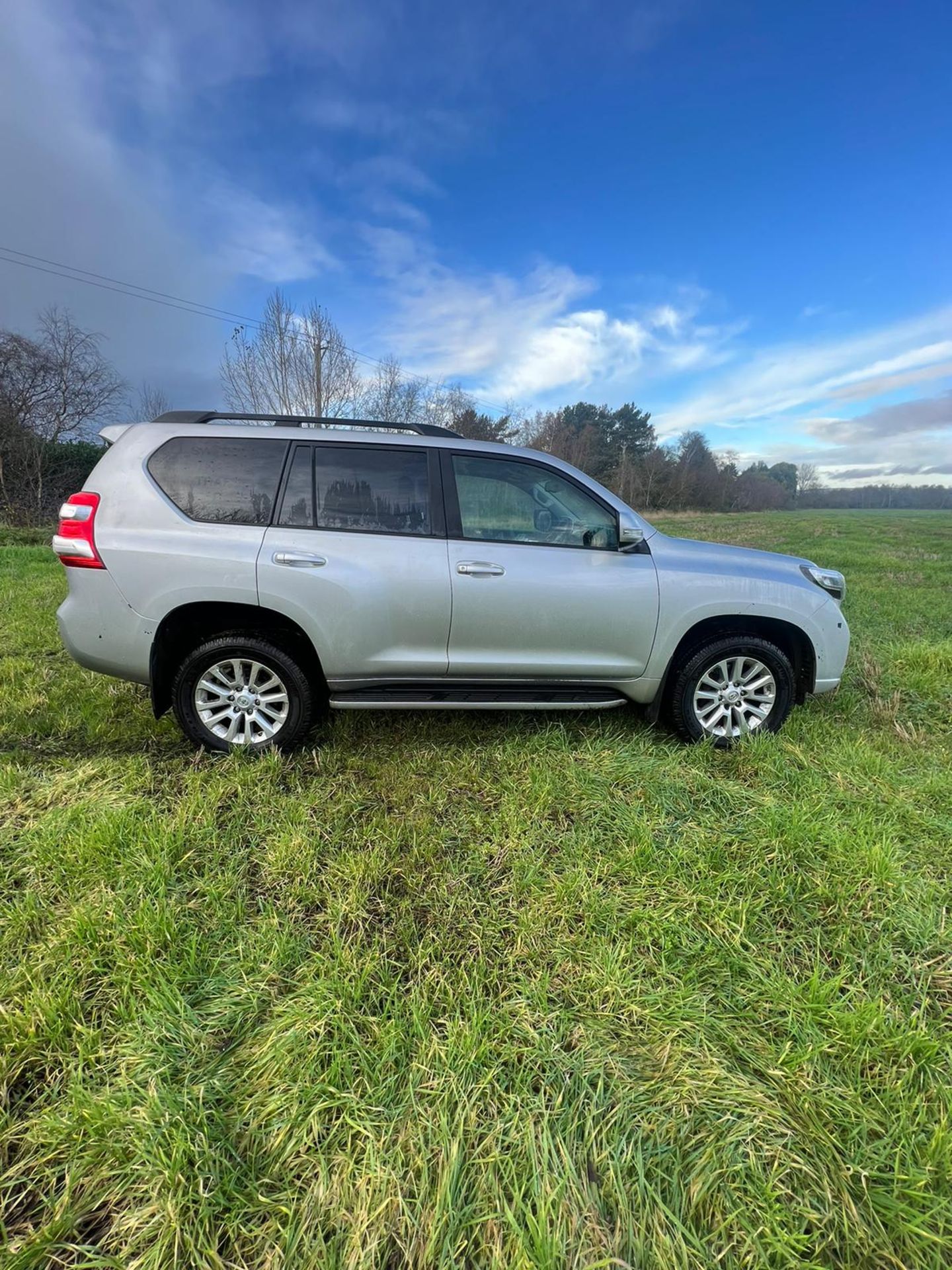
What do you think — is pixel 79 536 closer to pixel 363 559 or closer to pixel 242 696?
pixel 242 696

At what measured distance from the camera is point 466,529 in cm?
296

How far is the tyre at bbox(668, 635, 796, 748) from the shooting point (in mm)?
3094

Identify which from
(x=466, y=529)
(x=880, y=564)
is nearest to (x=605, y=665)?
(x=466, y=529)

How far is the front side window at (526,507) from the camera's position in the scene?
2.98m

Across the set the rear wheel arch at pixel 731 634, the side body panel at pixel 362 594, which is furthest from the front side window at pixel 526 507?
the rear wheel arch at pixel 731 634

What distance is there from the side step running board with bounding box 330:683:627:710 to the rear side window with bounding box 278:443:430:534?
891mm

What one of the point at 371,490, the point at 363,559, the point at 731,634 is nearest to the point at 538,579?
the point at 363,559

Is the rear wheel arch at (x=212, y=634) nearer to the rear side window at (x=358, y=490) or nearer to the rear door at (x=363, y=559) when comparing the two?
the rear door at (x=363, y=559)

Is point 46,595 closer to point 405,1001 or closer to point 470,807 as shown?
point 470,807

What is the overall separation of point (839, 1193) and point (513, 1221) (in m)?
0.74

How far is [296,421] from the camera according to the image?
3.15m

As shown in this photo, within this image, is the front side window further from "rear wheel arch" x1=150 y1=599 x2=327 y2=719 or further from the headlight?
the headlight

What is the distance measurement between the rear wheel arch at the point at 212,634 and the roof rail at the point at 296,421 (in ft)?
3.63

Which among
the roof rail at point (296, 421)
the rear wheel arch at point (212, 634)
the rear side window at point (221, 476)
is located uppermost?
the roof rail at point (296, 421)
